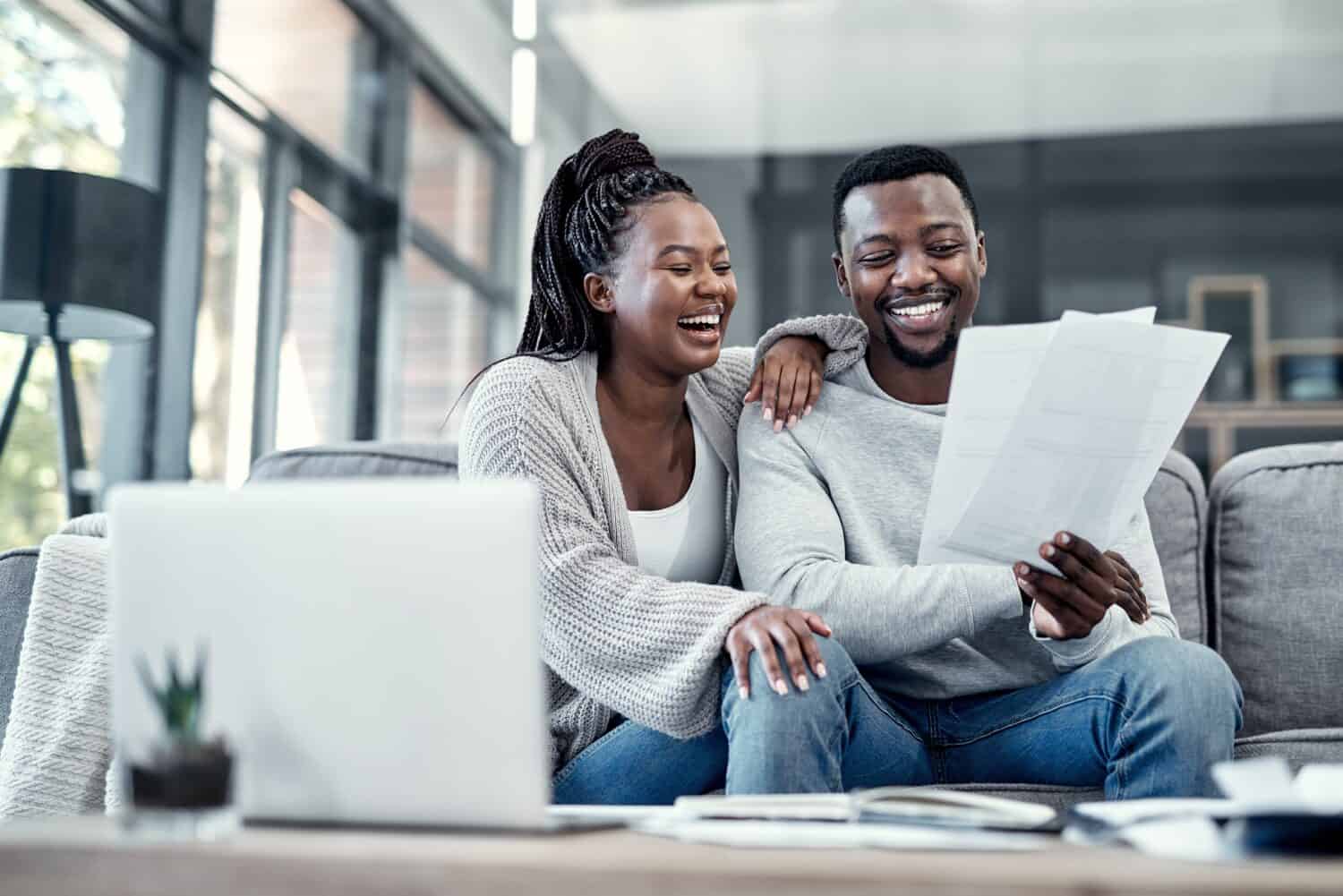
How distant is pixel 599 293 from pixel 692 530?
1.04ft

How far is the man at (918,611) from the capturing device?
1286 mm

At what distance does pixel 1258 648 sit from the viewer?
69.4 inches

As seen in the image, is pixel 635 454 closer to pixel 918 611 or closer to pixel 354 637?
pixel 918 611

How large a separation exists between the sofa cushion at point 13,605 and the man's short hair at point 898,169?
1.08 metres

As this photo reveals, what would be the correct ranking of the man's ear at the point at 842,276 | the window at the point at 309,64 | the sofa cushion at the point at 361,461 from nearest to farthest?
1. the man's ear at the point at 842,276
2. the sofa cushion at the point at 361,461
3. the window at the point at 309,64

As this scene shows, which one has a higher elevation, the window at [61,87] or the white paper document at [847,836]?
the window at [61,87]

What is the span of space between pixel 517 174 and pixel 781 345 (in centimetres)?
325

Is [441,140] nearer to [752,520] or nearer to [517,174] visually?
[517,174]

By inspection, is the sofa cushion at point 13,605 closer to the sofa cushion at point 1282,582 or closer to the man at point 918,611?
the man at point 918,611

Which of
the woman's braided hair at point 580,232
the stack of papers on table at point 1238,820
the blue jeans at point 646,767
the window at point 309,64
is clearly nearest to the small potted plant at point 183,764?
the stack of papers on table at point 1238,820

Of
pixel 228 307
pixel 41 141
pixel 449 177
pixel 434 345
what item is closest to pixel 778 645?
pixel 41 141

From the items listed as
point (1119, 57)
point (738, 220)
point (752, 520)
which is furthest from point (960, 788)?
point (1119, 57)

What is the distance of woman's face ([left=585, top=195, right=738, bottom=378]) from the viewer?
1626 mm

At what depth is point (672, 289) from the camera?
1.62 metres
